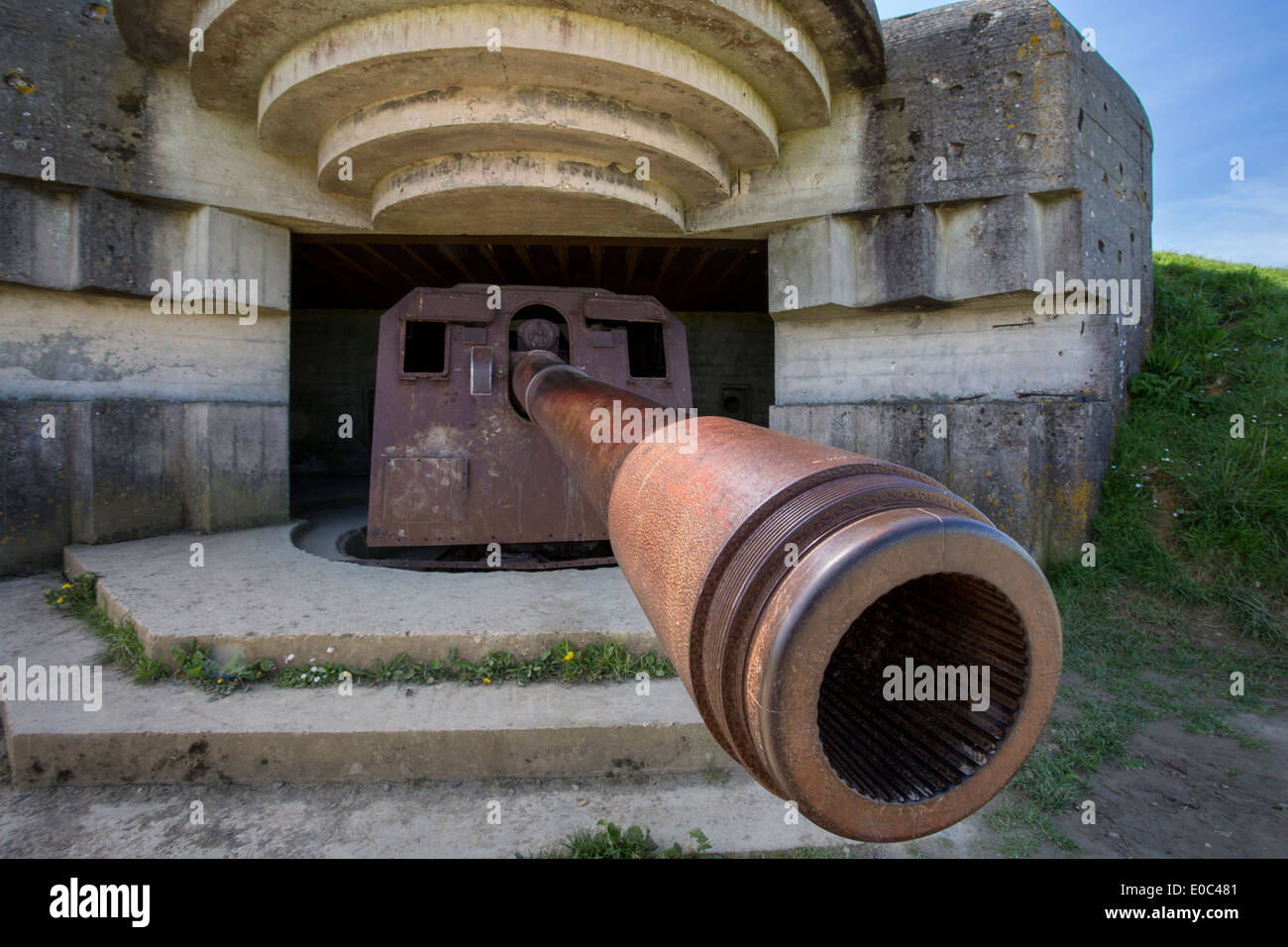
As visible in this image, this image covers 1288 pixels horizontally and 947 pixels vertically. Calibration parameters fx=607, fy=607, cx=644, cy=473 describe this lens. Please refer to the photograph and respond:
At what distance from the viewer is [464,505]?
4316 mm

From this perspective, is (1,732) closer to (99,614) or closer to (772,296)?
(99,614)

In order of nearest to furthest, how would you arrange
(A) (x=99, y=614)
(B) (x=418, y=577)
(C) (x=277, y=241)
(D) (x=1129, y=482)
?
(A) (x=99, y=614) < (B) (x=418, y=577) < (D) (x=1129, y=482) < (C) (x=277, y=241)

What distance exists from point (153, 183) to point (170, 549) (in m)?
2.69

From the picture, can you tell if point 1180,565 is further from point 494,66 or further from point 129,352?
point 129,352

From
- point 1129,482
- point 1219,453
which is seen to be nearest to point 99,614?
point 1129,482

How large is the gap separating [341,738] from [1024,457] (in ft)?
14.1

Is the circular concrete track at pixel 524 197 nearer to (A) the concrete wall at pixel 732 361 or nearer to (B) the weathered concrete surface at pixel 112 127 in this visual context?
(B) the weathered concrete surface at pixel 112 127

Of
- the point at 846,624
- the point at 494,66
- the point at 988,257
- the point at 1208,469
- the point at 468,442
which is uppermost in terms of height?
the point at 494,66

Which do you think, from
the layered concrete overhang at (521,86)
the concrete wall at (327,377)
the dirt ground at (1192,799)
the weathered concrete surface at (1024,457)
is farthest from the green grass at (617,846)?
the concrete wall at (327,377)

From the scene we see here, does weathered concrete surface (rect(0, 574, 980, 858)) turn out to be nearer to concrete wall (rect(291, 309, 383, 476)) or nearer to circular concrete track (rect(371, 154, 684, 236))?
circular concrete track (rect(371, 154, 684, 236))

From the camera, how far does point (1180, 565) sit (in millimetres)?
3604

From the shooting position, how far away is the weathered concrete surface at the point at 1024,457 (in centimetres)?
403

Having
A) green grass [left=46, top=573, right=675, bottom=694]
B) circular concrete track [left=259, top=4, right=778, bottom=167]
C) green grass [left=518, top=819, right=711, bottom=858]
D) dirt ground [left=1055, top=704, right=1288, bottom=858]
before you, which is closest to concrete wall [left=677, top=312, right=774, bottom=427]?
circular concrete track [left=259, top=4, right=778, bottom=167]

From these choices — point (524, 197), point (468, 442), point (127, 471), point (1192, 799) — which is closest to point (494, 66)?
point (524, 197)
